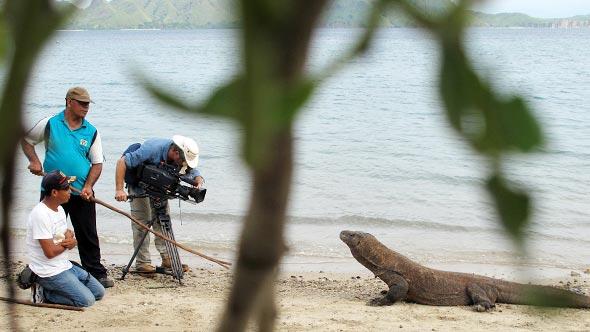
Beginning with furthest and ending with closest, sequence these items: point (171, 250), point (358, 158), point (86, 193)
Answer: point (358, 158) → point (171, 250) → point (86, 193)

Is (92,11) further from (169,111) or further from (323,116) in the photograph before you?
(323,116)

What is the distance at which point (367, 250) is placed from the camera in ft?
37.2

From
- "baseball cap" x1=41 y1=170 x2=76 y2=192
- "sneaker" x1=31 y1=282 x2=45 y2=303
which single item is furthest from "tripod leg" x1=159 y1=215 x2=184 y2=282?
"baseball cap" x1=41 y1=170 x2=76 y2=192

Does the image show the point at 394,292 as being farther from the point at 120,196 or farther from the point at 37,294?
the point at 37,294

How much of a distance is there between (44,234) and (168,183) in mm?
1881

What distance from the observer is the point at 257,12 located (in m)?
0.43

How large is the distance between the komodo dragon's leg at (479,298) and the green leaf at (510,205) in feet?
35.4

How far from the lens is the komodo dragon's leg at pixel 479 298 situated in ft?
35.9

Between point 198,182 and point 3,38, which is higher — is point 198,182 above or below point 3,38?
below

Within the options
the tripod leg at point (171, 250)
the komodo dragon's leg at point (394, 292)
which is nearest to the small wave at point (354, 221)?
the tripod leg at point (171, 250)

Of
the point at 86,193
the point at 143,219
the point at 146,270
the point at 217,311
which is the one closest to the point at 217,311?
the point at 217,311

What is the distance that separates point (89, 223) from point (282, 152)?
1047 cm

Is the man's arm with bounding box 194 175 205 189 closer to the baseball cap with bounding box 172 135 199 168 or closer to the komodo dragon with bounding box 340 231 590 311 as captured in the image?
the baseball cap with bounding box 172 135 199 168

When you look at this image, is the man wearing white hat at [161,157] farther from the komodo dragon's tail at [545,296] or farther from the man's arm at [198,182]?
the komodo dragon's tail at [545,296]
